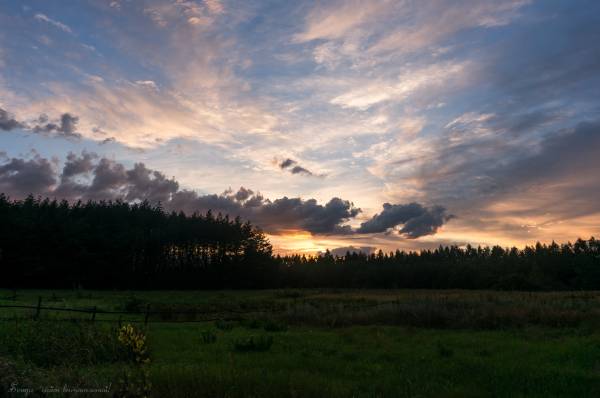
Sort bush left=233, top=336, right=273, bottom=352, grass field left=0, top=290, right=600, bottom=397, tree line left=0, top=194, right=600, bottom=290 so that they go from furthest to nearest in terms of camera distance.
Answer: tree line left=0, top=194, right=600, bottom=290, bush left=233, top=336, right=273, bottom=352, grass field left=0, top=290, right=600, bottom=397

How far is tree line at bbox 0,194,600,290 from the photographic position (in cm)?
8350

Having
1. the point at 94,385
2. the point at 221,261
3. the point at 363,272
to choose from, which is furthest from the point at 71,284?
the point at 94,385

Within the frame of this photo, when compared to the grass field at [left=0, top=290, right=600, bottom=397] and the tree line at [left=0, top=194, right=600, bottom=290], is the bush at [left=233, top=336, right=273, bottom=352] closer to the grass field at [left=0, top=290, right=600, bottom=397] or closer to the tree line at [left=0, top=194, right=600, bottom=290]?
the grass field at [left=0, top=290, right=600, bottom=397]

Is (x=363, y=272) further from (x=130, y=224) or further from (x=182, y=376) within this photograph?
(x=182, y=376)

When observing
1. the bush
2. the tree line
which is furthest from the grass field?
the tree line

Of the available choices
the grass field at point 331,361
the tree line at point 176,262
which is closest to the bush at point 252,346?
the grass field at point 331,361

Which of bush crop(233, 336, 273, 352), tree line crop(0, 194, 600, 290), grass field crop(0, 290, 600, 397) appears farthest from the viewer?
tree line crop(0, 194, 600, 290)

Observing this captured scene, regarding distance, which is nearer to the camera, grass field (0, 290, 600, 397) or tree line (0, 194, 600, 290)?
grass field (0, 290, 600, 397)

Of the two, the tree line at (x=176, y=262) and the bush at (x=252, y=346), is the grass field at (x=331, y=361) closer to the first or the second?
the bush at (x=252, y=346)

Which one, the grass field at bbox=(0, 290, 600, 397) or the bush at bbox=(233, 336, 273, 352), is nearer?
the grass field at bbox=(0, 290, 600, 397)

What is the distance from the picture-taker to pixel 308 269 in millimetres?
123125

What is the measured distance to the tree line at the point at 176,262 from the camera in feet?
274

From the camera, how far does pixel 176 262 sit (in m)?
108

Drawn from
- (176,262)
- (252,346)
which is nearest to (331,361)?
(252,346)
